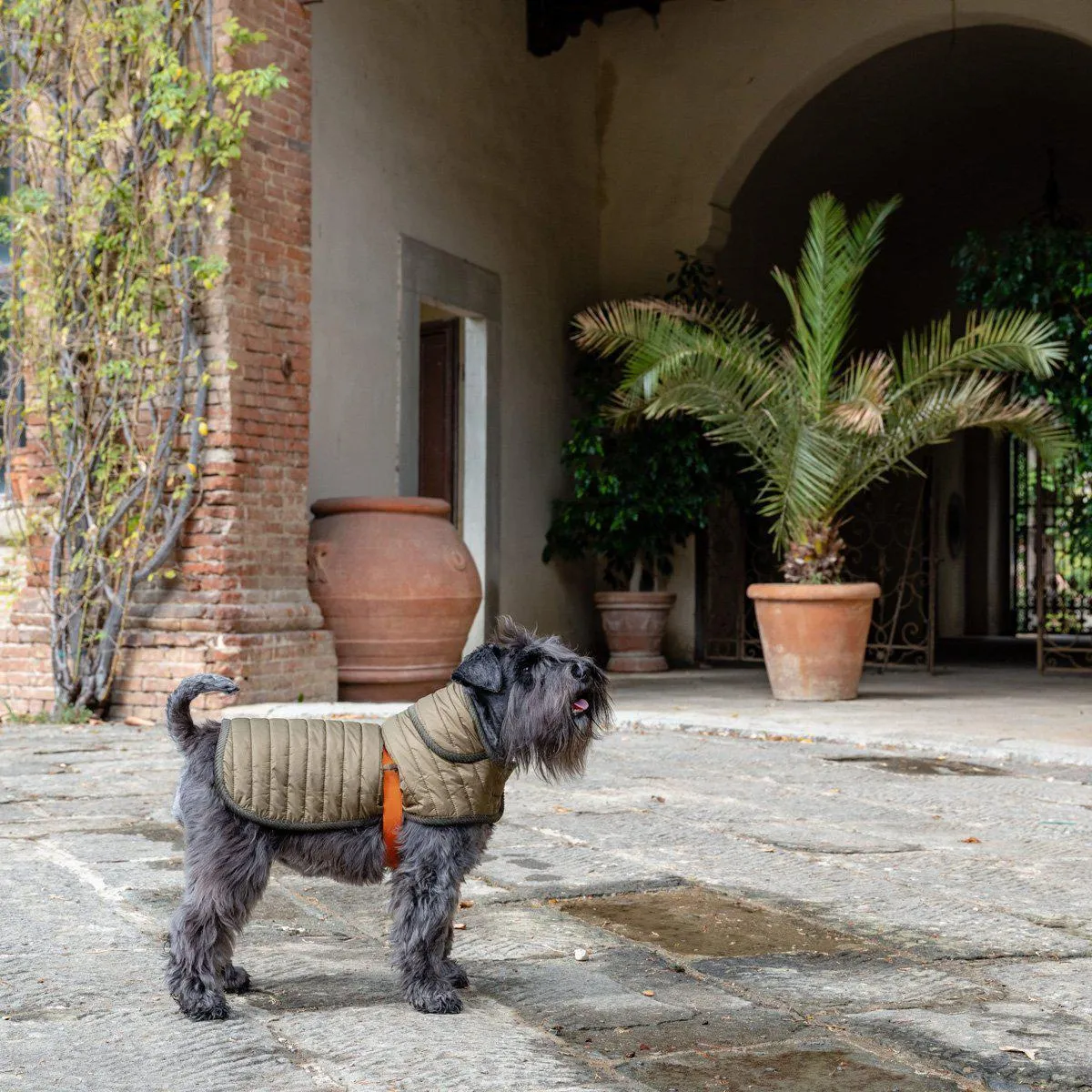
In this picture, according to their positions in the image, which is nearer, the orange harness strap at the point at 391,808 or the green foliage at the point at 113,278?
the orange harness strap at the point at 391,808

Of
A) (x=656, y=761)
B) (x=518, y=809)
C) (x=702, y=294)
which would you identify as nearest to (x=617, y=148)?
(x=702, y=294)

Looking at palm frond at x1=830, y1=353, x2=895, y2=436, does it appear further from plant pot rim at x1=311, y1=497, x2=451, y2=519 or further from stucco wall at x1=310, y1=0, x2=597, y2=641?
stucco wall at x1=310, y1=0, x2=597, y2=641

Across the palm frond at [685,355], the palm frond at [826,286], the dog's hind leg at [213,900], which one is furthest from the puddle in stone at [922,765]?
the dog's hind leg at [213,900]

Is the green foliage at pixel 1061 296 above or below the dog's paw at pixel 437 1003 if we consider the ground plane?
above

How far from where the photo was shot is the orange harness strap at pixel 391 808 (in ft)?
8.71

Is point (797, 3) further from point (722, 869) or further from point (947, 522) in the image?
point (722, 869)

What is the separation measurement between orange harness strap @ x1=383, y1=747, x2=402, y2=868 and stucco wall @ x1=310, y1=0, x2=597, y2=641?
5740mm

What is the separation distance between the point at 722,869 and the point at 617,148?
8556 mm

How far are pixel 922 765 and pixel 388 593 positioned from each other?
3137 millimetres

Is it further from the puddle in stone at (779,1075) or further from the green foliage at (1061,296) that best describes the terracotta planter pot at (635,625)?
the puddle in stone at (779,1075)

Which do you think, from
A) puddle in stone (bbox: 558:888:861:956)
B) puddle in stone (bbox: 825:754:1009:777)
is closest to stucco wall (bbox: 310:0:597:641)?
puddle in stone (bbox: 825:754:1009:777)

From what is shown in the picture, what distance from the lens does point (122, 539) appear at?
7.27 metres

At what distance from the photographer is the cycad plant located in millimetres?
8203

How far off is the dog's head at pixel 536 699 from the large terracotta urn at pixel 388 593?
5.12 metres
